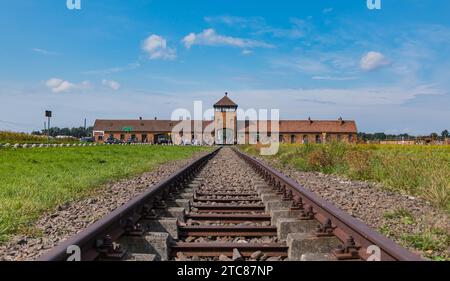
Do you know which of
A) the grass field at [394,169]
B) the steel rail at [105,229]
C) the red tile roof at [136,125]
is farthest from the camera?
the red tile roof at [136,125]

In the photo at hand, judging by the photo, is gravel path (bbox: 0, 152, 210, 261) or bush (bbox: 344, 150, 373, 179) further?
bush (bbox: 344, 150, 373, 179)

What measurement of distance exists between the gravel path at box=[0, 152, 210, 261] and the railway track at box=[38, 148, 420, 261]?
2.49 feet

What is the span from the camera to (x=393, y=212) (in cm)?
572

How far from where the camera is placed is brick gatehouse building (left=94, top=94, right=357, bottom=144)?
85.3 meters

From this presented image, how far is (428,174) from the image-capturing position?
8375 millimetres

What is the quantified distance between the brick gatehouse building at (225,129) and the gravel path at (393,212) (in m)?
71.3

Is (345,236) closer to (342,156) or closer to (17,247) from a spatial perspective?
(17,247)

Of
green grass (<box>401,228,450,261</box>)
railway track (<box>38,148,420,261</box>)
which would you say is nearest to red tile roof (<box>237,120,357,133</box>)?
railway track (<box>38,148,420,261</box>)

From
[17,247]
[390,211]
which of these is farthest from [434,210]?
[17,247]

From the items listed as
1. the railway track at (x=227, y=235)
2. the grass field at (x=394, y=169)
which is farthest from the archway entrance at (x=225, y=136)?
the railway track at (x=227, y=235)

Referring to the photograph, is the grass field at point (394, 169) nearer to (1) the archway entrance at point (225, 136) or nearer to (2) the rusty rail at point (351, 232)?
(2) the rusty rail at point (351, 232)

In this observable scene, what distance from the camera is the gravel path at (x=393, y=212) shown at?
182 inches

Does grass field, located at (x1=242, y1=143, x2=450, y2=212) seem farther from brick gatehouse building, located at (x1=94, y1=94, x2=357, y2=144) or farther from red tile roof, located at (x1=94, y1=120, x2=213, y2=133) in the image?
red tile roof, located at (x1=94, y1=120, x2=213, y2=133)
